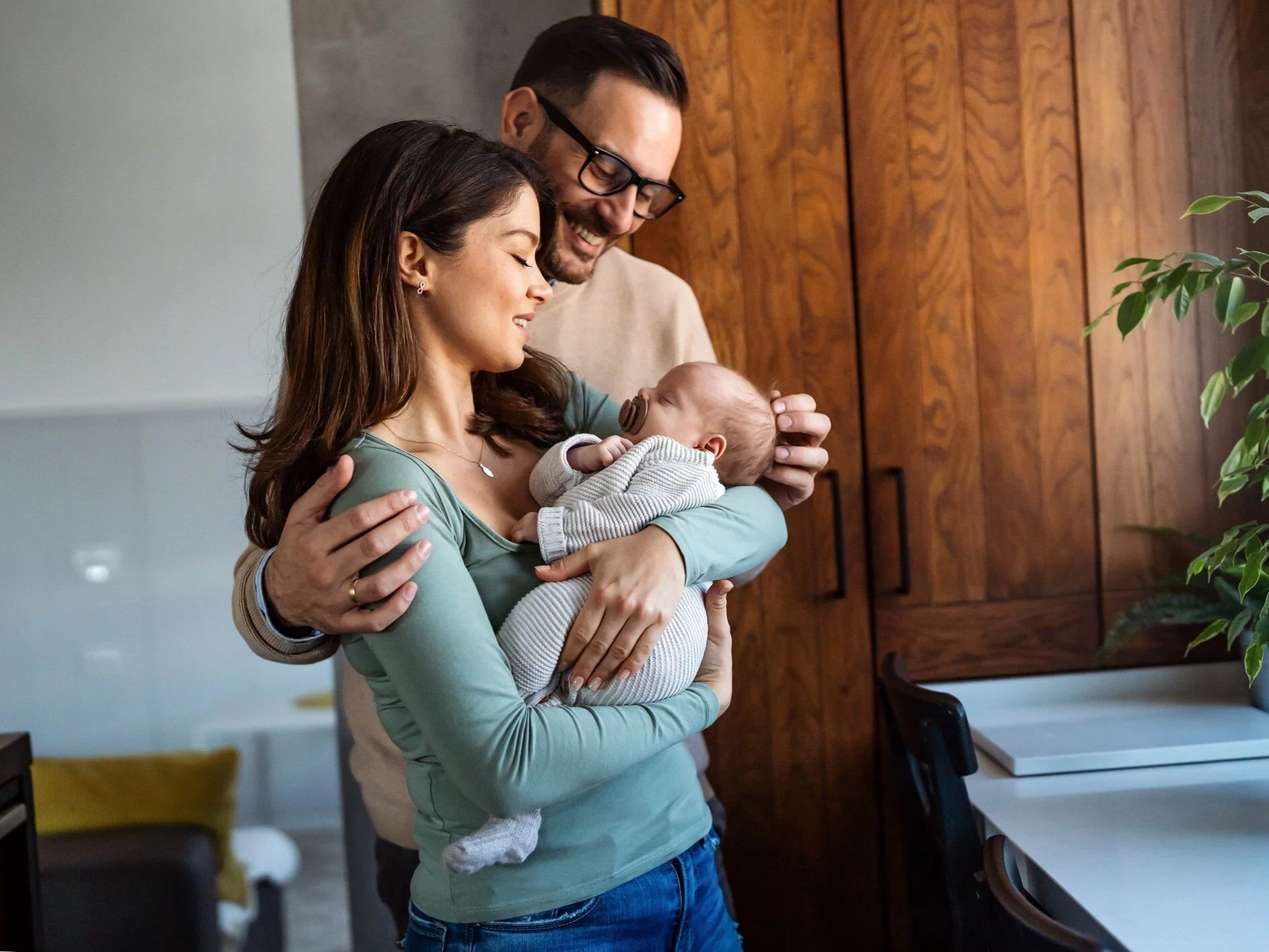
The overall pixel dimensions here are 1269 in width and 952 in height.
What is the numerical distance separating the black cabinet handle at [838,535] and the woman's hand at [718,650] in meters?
0.93

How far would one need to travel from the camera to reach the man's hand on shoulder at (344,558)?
37.5 inches

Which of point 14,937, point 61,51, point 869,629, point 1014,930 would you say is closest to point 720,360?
point 869,629

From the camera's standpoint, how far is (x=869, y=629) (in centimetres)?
219

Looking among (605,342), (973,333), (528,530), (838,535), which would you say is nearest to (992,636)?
(838,535)

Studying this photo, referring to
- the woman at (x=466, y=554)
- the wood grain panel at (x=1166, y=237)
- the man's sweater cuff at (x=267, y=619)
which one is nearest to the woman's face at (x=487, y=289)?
the woman at (x=466, y=554)

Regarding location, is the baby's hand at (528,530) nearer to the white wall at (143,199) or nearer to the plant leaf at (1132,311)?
the plant leaf at (1132,311)

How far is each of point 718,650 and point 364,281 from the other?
592 mm

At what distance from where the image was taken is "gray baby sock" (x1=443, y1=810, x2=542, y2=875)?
39.4 inches

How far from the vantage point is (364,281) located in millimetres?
1095

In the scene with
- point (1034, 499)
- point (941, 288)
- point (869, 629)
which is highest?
point (941, 288)

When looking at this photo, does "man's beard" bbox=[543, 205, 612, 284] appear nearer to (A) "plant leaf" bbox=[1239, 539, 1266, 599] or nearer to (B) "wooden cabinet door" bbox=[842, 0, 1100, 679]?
(B) "wooden cabinet door" bbox=[842, 0, 1100, 679]

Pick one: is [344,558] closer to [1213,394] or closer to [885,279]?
[1213,394]

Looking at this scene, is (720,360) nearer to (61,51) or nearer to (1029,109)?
(1029,109)

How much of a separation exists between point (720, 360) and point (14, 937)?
1651 mm
